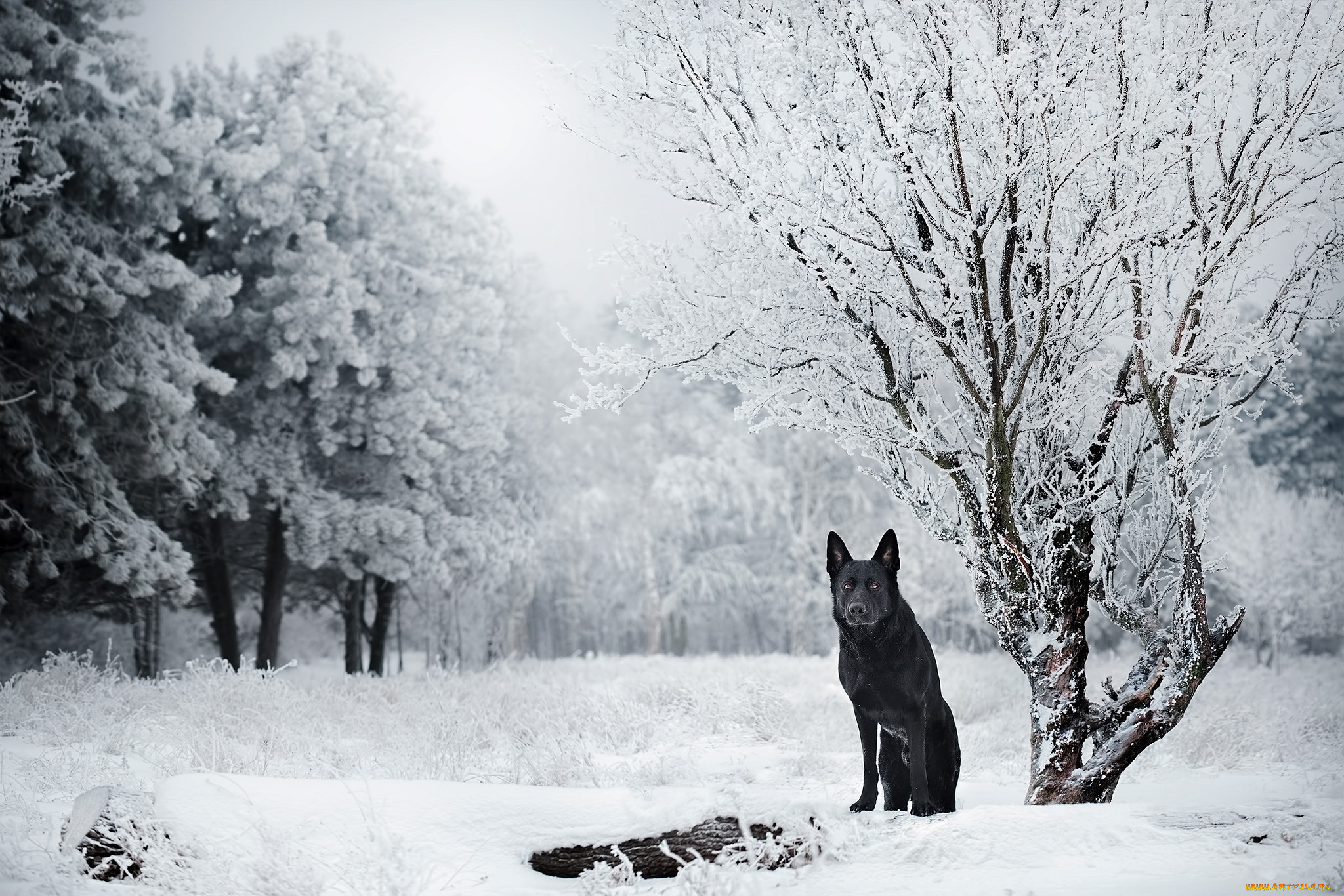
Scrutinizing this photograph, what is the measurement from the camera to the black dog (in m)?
4.78

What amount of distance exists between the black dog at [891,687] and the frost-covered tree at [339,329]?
1304cm

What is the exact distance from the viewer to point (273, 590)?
16.9 metres

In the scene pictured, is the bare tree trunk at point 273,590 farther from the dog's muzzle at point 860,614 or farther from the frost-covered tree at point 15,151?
the dog's muzzle at point 860,614

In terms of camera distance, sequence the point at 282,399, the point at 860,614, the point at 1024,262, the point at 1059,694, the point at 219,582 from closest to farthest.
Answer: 1. the point at 860,614
2. the point at 1059,694
3. the point at 1024,262
4. the point at 282,399
5. the point at 219,582

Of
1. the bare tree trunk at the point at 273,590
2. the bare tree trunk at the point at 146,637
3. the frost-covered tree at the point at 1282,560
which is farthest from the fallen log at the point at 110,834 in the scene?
the frost-covered tree at the point at 1282,560

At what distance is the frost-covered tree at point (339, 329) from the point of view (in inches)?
624

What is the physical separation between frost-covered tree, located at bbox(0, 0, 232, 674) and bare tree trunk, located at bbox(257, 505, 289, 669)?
313cm

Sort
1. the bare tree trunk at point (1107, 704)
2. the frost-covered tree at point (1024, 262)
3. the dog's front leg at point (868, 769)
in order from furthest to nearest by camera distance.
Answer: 1. the bare tree trunk at point (1107, 704)
2. the frost-covered tree at point (1024, 262)
3. the dog's front leg at point (868, 769)

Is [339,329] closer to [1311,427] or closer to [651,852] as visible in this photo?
[651,852]

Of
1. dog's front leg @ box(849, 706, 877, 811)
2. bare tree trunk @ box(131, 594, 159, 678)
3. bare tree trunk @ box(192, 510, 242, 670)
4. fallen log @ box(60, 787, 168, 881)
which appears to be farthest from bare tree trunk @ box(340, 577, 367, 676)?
dog's front leg @ box(849, 706, 877, 811)

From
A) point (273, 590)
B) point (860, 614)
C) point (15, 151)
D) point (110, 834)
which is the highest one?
point (15, 151)

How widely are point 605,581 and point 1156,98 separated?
32326 millimetres

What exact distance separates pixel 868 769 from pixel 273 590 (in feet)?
48.0

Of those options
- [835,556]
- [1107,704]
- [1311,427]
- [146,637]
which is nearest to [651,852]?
[835,556]
